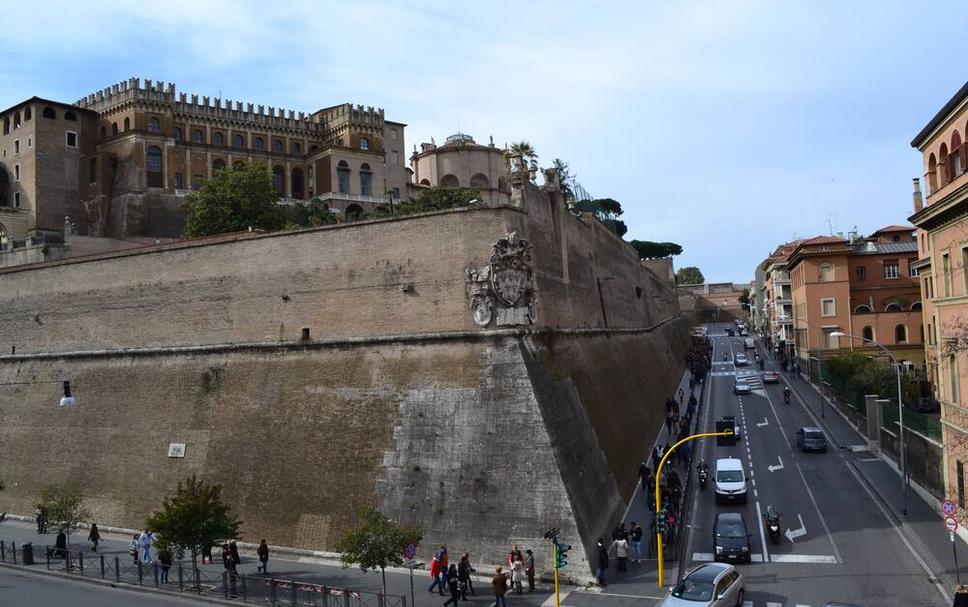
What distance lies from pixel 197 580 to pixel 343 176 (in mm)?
66711

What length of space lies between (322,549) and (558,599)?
887 cm

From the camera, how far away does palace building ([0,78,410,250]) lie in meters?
73.7

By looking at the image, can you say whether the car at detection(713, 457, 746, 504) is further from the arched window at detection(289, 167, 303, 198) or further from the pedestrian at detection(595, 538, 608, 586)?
the arched window at detection(289, 167, 303, 198)

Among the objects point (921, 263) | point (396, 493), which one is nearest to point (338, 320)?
point (396, 493)

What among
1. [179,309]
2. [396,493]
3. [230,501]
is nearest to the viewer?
[396,493]

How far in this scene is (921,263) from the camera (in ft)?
184

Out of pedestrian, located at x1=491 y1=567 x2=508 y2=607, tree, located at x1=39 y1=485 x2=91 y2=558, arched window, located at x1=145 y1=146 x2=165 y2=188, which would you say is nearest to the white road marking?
pedestrian, located at x1=491 y1=567 x2=508 y2=607

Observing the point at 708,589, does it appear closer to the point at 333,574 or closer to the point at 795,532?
the point at 795,532

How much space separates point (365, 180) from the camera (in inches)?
3425

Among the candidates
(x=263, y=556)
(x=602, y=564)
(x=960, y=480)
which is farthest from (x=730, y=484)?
(x=263, y=556)

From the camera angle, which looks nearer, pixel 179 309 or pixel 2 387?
pixel 179 309

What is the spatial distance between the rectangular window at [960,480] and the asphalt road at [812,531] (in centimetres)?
230

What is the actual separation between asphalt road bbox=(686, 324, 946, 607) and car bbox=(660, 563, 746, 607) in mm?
1405

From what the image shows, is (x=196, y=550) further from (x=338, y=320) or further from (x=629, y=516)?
(x=629, y=516)
